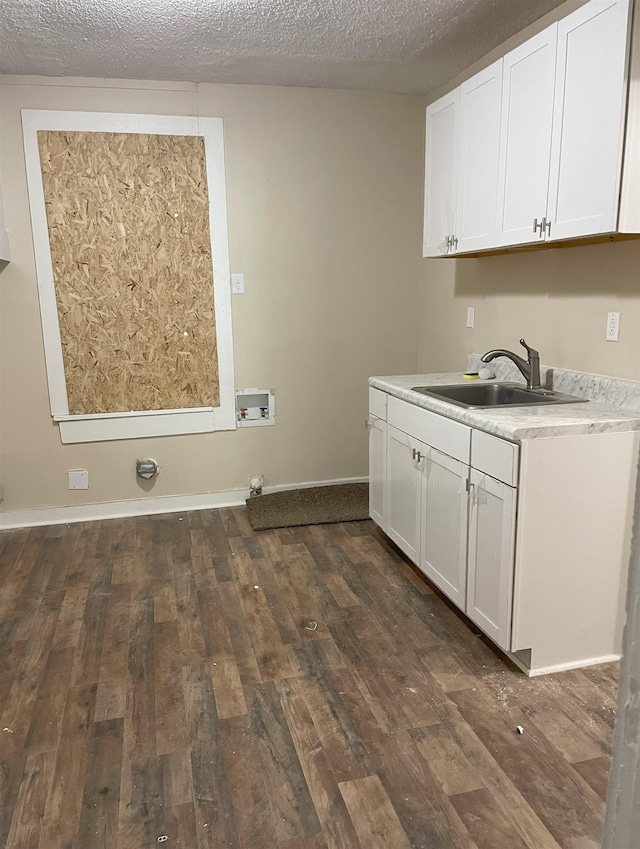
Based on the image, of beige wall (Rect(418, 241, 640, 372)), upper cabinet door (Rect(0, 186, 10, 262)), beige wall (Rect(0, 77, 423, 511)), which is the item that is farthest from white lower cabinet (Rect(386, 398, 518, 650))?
upper cabinet door (Rect(0, 186, 10, 262))

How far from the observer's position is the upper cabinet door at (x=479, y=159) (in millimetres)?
2711

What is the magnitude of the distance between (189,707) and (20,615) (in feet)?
3.52

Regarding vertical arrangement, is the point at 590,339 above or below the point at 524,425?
above

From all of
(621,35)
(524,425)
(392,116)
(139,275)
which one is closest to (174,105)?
(139,275)

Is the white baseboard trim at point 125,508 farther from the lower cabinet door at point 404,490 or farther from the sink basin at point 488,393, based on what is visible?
the sink basin at point 488,393

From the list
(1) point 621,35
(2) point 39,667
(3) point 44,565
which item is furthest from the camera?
(3) point 44,565

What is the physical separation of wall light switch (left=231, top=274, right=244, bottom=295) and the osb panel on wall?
136mm

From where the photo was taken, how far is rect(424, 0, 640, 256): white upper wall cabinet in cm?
204

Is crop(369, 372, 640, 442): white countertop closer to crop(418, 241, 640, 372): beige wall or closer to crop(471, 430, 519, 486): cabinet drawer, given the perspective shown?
crop(471, 430, 519, 486): cabinet drawer

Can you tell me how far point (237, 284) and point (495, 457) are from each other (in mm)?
2259

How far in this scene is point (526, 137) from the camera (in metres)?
2.51

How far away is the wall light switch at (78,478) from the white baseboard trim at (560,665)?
2.69 metres

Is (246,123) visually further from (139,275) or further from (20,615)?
(20,615)

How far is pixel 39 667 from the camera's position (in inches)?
95.1
